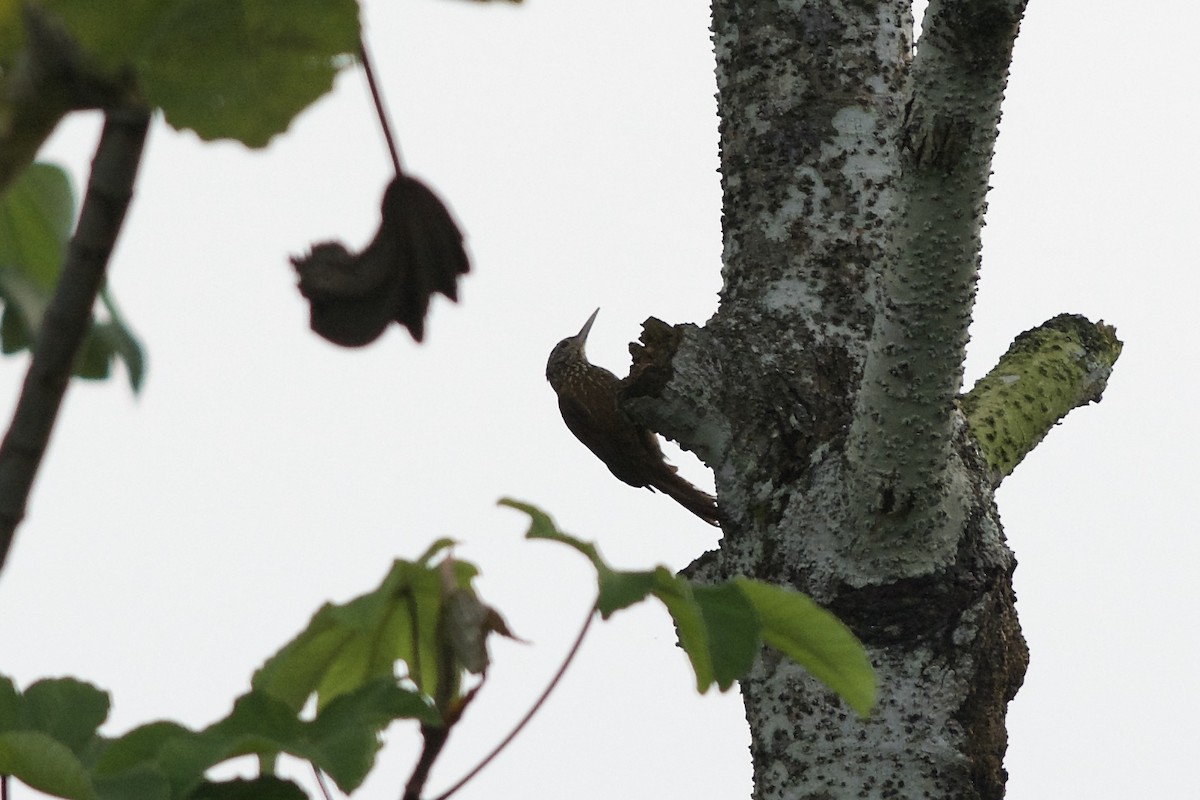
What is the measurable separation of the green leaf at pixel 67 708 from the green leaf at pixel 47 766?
185 mm

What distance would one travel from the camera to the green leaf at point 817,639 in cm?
99

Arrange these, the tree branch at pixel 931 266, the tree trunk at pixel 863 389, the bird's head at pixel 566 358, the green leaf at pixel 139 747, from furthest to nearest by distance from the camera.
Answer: the bird's head at pixel 566 358 → the tree trunk at pixel 863 389 → the tree branch at pixel 931 266 → the green leaf at pixel 139 747

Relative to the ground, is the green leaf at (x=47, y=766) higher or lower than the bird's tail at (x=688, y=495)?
lower

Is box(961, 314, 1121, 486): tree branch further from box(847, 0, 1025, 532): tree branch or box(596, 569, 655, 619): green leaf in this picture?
box(596, 569, 655, 619): green leaf

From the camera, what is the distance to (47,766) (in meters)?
0.76

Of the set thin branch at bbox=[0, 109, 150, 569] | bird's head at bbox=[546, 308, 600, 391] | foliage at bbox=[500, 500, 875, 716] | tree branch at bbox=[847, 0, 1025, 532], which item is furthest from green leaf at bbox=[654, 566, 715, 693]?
bird's head at bbox=[546, 308, 600, 391]

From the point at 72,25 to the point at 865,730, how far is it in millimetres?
1792

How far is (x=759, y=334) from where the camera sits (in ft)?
7.60

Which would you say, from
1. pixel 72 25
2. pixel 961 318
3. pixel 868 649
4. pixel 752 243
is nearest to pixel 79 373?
pixel 72 25

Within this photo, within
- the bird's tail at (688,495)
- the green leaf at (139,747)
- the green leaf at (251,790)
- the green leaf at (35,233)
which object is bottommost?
the green leaf at (251,790)

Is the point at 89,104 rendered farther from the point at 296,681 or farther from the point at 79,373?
the point at 296,681

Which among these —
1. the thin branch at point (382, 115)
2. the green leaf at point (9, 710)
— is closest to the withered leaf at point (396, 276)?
the thin branch at point (382, 115)

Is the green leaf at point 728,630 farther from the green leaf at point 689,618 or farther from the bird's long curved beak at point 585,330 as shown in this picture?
the bird's long curved beak at point 585,330

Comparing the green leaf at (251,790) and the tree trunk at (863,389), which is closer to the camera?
the green leaf at (251,790)
